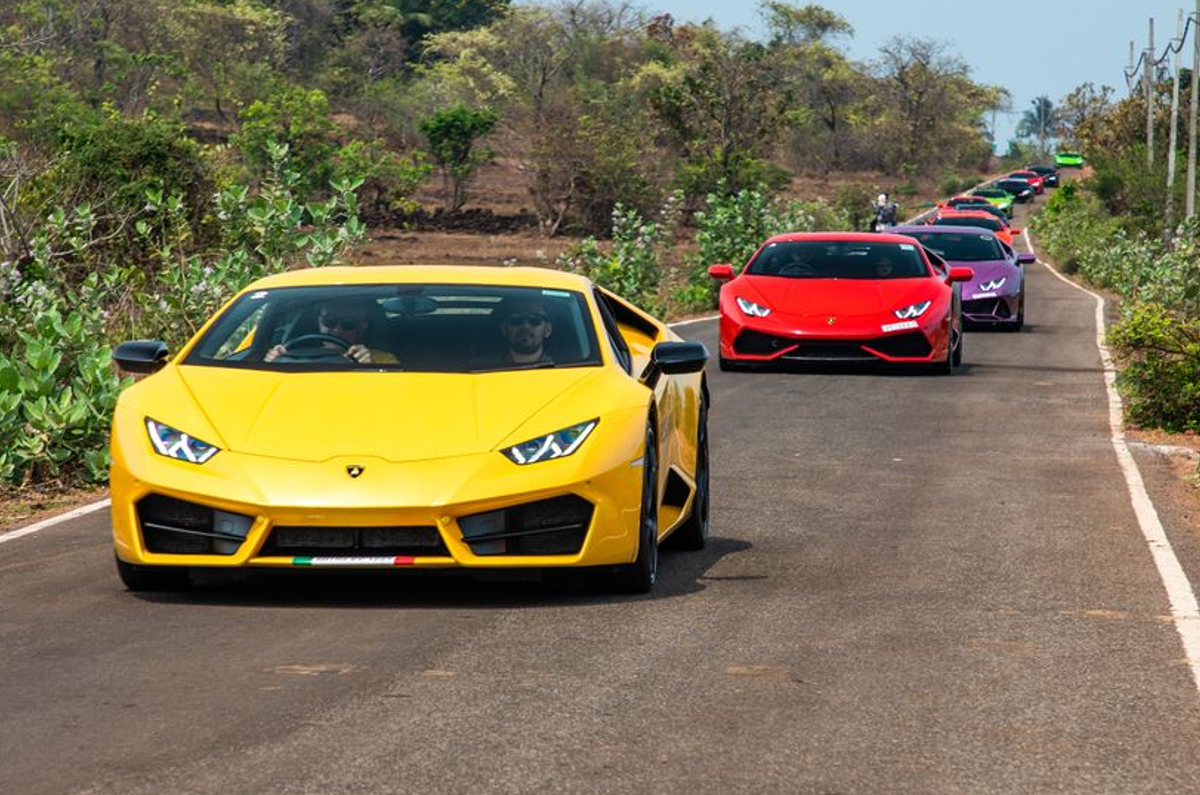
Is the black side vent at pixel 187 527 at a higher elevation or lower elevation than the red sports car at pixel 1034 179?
higher

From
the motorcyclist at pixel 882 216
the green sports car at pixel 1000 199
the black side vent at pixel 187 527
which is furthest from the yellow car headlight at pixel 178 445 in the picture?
the green sports car at pixel 1000 199

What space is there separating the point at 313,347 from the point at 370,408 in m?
0.87

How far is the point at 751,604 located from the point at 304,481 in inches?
69.5

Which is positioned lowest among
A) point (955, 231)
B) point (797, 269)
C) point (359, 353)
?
point (955, 231)

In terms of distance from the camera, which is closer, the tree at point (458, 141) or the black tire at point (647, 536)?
the black tire at point (647, 536)

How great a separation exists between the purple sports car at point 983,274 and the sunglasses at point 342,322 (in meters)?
20.9

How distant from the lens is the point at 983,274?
29.9 metres

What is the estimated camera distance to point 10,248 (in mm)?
19875

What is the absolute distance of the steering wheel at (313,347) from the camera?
30.5ft

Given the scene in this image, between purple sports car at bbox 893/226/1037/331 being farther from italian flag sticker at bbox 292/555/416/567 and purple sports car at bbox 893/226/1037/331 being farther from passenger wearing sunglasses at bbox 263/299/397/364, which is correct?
italian flag sticker at bbox 292/555/416/567

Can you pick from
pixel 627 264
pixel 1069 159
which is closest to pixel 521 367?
pixel 627 264

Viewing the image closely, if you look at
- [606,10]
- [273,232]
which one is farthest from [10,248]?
[606,10]

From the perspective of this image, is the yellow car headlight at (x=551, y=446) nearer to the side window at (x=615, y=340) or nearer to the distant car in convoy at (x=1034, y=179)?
the side window at (x=615, y=340)

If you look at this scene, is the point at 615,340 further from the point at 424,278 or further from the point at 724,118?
the point at 724,118
